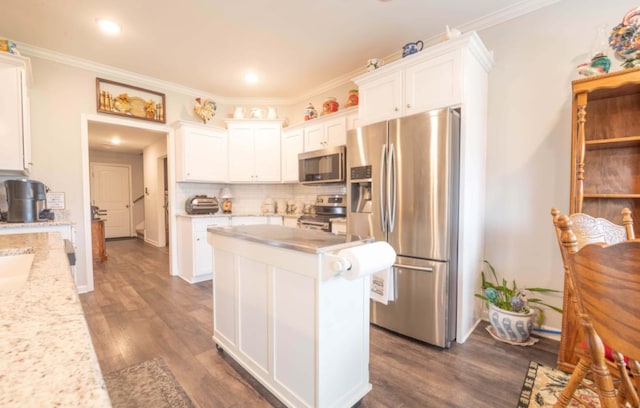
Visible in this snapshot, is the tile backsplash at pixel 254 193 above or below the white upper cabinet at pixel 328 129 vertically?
below

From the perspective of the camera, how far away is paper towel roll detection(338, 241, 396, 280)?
123cm

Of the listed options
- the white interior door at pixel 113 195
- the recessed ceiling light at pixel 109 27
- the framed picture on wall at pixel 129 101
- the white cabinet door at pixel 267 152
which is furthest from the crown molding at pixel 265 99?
the white interior door at pixel 113 195

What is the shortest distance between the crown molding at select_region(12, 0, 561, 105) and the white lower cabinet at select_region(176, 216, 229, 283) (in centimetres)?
187

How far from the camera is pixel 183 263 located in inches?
156

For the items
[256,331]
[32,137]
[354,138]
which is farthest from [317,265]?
[32,137]

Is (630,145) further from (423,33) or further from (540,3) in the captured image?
(423,33)

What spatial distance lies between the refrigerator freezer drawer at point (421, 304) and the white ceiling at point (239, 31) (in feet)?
7.14

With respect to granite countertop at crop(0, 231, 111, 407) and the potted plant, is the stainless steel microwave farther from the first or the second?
granite countertop at crop(0, 231, 111, 407)

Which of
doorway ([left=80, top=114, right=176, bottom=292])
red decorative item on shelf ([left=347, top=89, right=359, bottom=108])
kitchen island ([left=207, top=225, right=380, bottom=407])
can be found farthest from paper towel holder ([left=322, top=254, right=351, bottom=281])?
doorway ([left=80, top=114, right=176, bottom=292])

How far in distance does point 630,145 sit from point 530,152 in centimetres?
57

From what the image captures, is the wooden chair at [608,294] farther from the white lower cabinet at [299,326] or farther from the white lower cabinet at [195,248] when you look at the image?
the white lower cabinet at [195,248]

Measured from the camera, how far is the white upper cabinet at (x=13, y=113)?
2488 mm

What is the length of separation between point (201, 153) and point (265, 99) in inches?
54.9

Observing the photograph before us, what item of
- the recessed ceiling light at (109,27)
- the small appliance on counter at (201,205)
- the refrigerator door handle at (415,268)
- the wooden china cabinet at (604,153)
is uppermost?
the recessed ceiling light at (109,27)
